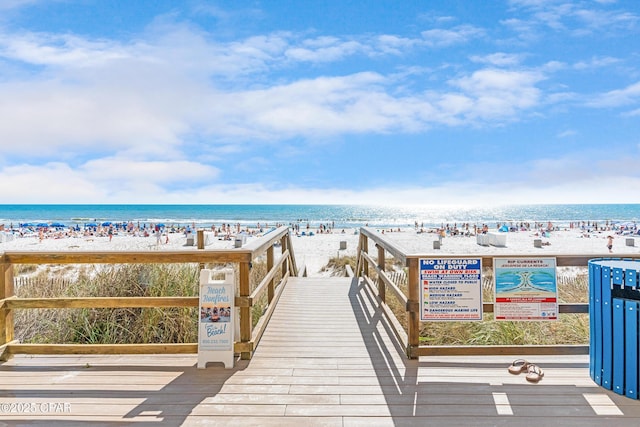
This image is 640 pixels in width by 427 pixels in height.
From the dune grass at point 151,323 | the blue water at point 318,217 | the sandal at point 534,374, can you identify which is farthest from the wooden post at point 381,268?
the blue water at point 318,217

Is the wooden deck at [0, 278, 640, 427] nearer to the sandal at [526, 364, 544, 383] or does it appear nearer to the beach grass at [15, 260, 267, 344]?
the sandal at [526, 364, 544, 383]

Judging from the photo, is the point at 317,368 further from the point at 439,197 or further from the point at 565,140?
the point at 439,197

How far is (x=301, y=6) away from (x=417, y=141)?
52.2 m

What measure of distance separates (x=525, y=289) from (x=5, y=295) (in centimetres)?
503

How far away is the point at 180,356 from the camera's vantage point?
3879mm

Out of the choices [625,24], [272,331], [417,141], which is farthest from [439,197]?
[272,331]

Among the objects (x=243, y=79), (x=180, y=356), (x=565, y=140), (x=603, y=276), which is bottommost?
(x=180, y=356)

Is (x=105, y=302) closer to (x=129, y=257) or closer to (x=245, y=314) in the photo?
(x=129, y=257)

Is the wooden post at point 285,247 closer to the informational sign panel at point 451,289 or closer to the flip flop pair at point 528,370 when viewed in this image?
the informational sign panel at point 451,289

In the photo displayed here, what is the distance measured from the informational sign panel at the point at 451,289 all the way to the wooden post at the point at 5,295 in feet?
13.2

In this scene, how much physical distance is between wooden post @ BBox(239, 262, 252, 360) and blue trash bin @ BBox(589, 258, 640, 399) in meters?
3.00

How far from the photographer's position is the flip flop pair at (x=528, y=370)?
3.20 metres

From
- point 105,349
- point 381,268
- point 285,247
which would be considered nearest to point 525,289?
point 381,268

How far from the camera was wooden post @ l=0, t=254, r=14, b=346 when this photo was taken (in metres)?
3.71
